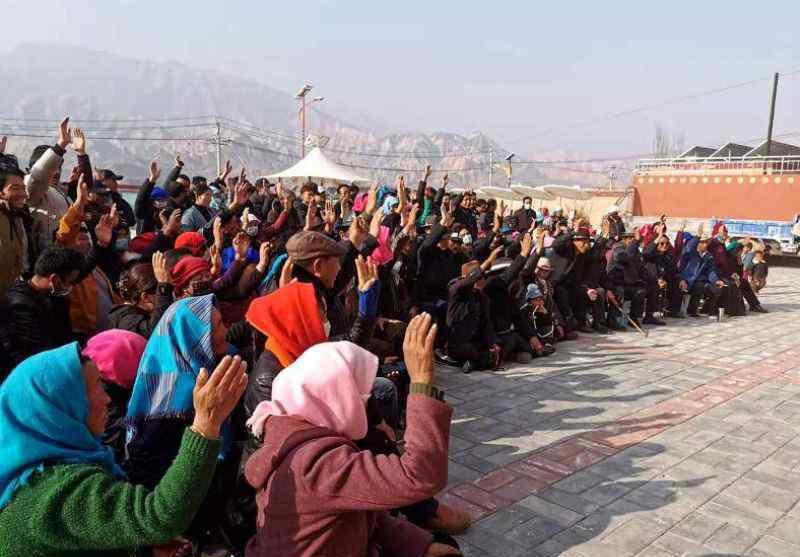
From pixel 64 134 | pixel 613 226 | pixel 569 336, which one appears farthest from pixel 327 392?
pixel 613 226

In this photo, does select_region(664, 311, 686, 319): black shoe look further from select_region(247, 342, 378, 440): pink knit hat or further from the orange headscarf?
select_region(247, 342, 378, 440): pink knit hat

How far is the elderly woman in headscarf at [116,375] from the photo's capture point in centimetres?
294

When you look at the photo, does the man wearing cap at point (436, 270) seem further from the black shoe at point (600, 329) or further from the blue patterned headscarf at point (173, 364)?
the blue patterned headscarf at point (173, 364)

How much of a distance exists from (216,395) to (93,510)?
43 centimetres

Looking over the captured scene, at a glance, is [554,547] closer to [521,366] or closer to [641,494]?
[641,494]

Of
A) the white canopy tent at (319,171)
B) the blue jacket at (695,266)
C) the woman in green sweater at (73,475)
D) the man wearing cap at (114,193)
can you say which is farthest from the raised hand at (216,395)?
the white canopy tent at (319,171)

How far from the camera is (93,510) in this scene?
5.33 ft

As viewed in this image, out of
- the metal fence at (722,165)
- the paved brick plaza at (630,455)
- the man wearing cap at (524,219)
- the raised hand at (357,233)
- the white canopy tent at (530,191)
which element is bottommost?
the paved brick plaza at (630,455)

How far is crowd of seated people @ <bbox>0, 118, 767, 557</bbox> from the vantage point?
1.70 meters

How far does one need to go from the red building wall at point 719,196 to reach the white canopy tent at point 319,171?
23.1 meters

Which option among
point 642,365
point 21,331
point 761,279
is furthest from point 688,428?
point 761,279

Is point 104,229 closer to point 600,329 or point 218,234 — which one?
point 218,234

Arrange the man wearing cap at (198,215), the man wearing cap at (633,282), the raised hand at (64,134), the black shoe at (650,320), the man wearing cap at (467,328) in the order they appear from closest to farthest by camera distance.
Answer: the raised hand at (64,134) → the man wearing cap at (198,215) → the man wearing cap at (467,328) → the man wearing cap at (633,282) → the black shoe at (650,320)

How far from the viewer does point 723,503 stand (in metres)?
3.80
